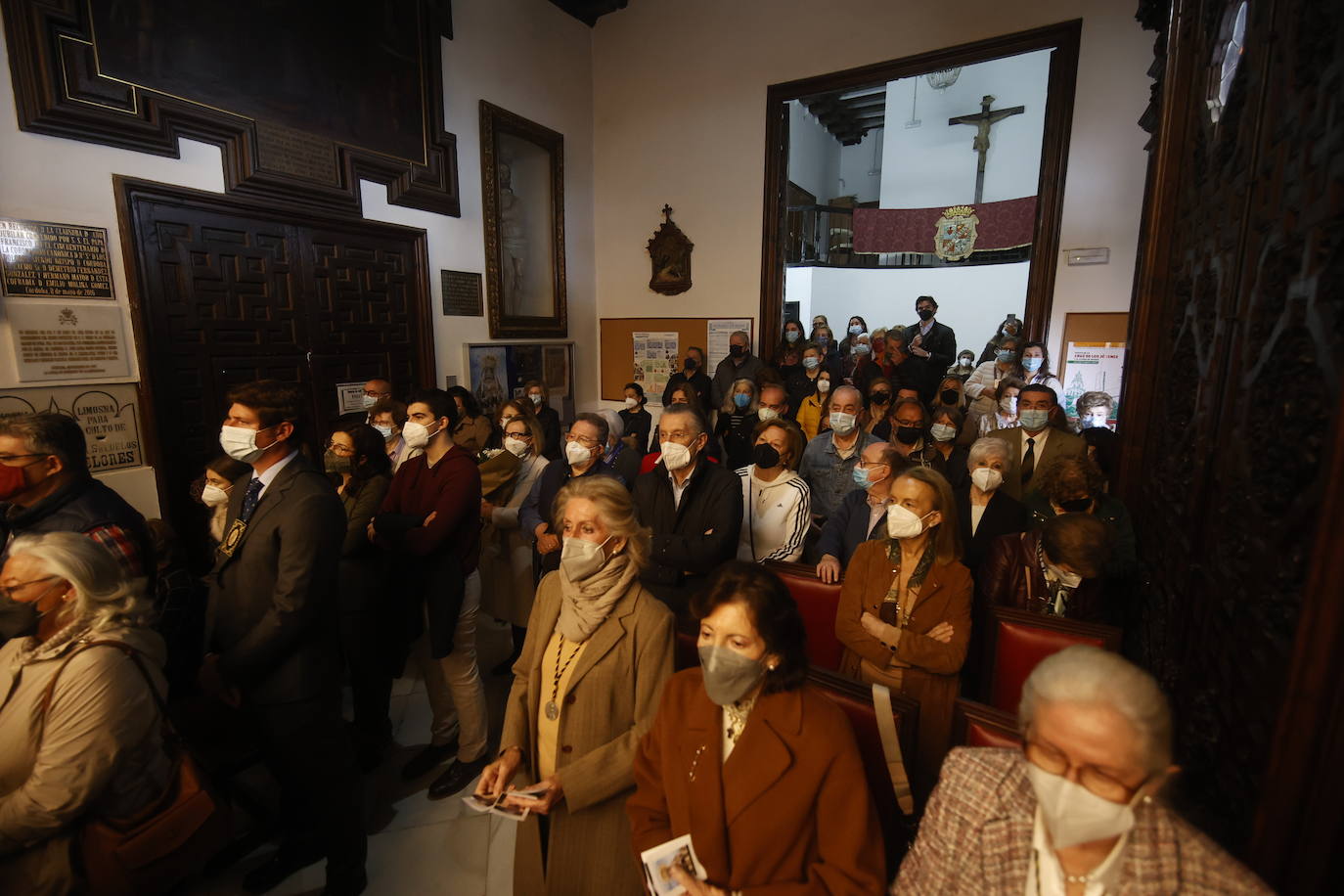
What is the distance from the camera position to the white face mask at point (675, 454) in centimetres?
269

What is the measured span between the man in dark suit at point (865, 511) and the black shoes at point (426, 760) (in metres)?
1.98

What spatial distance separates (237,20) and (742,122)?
5055mm

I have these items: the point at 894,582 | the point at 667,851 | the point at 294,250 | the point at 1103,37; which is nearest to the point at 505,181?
the point at 294,250

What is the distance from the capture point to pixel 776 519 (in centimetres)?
293

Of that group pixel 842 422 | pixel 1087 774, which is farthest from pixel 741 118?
pixel 1087 774

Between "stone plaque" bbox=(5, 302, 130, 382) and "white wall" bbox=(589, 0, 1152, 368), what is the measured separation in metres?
5.54

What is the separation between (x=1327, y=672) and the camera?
90 cm

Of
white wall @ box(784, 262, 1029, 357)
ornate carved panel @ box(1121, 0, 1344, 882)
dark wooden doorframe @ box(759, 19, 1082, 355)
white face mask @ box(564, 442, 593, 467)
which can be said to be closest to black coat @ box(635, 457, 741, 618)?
white face mask @ box(564, 442, 593, 467)

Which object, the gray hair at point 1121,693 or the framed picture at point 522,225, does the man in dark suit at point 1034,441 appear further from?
the framed picture at point 522,225

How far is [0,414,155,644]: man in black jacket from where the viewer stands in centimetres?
197

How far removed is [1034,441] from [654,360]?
213 inches

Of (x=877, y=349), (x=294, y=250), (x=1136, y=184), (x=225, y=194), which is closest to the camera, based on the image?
(x=225, y=194)

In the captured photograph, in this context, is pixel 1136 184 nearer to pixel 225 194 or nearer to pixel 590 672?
pixel 590 672

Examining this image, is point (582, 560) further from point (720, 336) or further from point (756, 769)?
point (720, 336)
